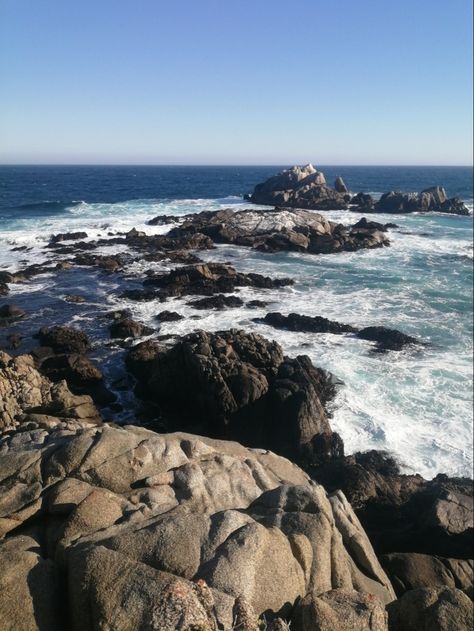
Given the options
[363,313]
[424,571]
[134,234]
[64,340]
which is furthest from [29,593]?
[134,234]

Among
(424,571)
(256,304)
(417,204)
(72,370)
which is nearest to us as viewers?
(424,571)

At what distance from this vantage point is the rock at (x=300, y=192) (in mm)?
78875

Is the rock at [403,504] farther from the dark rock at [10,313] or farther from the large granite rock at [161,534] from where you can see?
the dark rock at [10,313]

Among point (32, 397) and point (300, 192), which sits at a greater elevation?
point (300, 192)

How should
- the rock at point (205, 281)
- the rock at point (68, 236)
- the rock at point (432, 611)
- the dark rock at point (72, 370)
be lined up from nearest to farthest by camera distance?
1. the rock at point (432, 611)
2. the dark rock at point (72, 370)
3. the rock at point (205, 281)
4. the rock at point (68, 236)

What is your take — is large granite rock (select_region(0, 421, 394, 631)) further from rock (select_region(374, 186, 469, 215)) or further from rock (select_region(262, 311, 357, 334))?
rock (select_region(374, 186, 469, 215))

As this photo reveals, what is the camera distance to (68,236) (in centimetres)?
5178

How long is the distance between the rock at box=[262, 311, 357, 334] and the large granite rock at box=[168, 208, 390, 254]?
21723mm

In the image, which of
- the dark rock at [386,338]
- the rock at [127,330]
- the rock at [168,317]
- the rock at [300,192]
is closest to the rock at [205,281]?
the rock at [168,317]

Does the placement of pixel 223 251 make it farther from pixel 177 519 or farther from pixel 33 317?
pixel 177 519

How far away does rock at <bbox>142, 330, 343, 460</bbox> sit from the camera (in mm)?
17609

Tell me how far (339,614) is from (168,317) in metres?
23.4

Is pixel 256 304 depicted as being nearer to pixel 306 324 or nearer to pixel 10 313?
pixel 306 324

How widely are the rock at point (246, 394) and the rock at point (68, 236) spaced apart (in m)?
34.4
